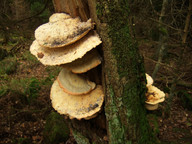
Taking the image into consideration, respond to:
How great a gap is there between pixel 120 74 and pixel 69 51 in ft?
1.89

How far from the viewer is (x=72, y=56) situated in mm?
1375

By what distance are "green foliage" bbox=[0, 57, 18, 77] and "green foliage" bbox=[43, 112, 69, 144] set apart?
4.14 meters

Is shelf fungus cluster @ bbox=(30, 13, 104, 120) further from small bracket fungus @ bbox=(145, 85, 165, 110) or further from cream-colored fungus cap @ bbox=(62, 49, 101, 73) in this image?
small bracket fungus @ bbox=(145, 85, 165, 110)

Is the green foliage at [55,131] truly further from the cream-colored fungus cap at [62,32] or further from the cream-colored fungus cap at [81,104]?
the cream-colored fungus cap at [62,32]

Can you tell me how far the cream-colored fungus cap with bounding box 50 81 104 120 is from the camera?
5.74 feet

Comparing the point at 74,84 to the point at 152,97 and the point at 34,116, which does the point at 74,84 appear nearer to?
the point at 152,97

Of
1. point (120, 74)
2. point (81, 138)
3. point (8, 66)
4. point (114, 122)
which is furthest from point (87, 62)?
point (8, 66)

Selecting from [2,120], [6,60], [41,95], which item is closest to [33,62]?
[6,60]

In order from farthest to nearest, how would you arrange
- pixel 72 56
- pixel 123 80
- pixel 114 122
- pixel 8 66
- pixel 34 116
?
pixel 8 66
pixel 34 116
pixel 114 122
pixel 123 80
pixel 72 56

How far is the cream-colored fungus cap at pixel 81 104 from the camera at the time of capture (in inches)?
68.9

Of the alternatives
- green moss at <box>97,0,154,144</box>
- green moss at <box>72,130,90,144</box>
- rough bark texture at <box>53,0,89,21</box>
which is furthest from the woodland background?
Answer: rough bark texture at <box>53,0,89,21</box>

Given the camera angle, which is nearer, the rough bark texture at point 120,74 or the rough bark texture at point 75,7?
the rough bark texture at point 120,74

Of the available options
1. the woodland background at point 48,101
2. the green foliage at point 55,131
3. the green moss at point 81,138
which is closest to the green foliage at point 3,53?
the woodland background at point 48,101

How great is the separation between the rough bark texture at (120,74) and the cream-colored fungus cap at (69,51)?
0.15 meters
